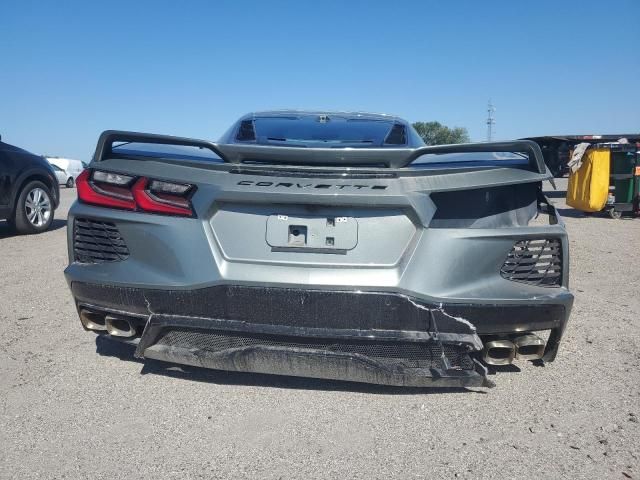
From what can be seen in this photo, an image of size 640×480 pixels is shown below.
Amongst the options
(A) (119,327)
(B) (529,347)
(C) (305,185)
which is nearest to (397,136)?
(C) (305,185)

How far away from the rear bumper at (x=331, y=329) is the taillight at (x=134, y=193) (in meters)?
0.39

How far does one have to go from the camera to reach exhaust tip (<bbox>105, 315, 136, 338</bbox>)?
2.66 meters

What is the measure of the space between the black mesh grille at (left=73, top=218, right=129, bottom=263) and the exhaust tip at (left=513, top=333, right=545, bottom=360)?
1928mm

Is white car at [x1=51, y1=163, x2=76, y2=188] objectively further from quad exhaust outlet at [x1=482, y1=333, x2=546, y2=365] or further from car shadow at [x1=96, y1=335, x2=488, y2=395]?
quad exhaust outlet at [x1=482, y1=333, x2=546, y2=365]

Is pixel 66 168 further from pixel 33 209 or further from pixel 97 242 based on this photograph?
pixel 97 242

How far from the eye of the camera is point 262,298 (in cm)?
235

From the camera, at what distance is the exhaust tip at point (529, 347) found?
8.21 feet

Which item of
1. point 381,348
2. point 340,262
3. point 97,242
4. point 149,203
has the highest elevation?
point 149,203

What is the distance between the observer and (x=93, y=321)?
2754 millimetres

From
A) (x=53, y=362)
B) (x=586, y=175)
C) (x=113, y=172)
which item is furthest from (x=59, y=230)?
(x=586, y=175)

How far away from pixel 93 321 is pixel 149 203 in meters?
0.74

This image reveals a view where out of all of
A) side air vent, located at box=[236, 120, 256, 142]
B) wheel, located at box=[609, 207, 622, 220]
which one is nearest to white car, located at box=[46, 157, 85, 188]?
wheel, located at box=[609, 207, 622, 220]

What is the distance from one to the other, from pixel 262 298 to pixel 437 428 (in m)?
1.02

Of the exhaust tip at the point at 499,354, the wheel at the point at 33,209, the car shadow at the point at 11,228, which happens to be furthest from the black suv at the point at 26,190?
the exhaust tip at the point at 499,354
